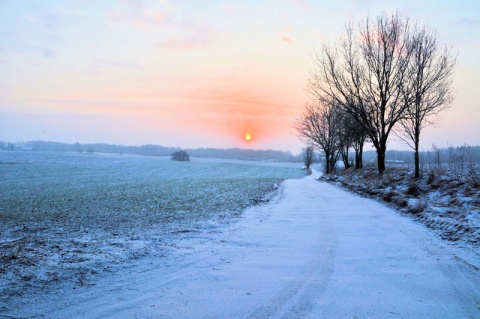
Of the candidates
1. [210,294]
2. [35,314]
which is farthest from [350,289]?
[35,314]

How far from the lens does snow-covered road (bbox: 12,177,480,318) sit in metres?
3.91

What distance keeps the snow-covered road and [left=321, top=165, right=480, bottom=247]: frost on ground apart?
2.80 feet

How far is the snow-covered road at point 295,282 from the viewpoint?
3908 millimetres

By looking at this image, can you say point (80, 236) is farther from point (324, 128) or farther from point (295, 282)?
point (324, 128)

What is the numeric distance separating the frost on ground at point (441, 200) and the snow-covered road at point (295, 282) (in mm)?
855

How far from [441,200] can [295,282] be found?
9169 mm

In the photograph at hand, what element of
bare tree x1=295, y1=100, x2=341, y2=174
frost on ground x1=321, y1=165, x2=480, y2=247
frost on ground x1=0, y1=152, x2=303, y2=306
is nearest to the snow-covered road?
frost on ground x1=0, y1=152, x2=303, y2=306

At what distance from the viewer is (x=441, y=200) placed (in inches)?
437

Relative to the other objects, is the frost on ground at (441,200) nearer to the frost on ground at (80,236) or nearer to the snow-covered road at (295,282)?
the snow-covered road at (295,282)

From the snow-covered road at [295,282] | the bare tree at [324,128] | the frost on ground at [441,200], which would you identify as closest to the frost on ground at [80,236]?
the snow-covered road at [295,282]

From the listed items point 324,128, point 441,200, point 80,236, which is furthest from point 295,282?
point 324,128

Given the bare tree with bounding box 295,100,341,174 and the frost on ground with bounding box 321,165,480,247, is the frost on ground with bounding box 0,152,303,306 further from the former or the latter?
the bare tree with bounding box 295,100,341,174

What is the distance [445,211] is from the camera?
31.1 feet

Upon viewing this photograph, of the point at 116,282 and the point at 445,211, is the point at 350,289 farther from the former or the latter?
the point at 445,211
